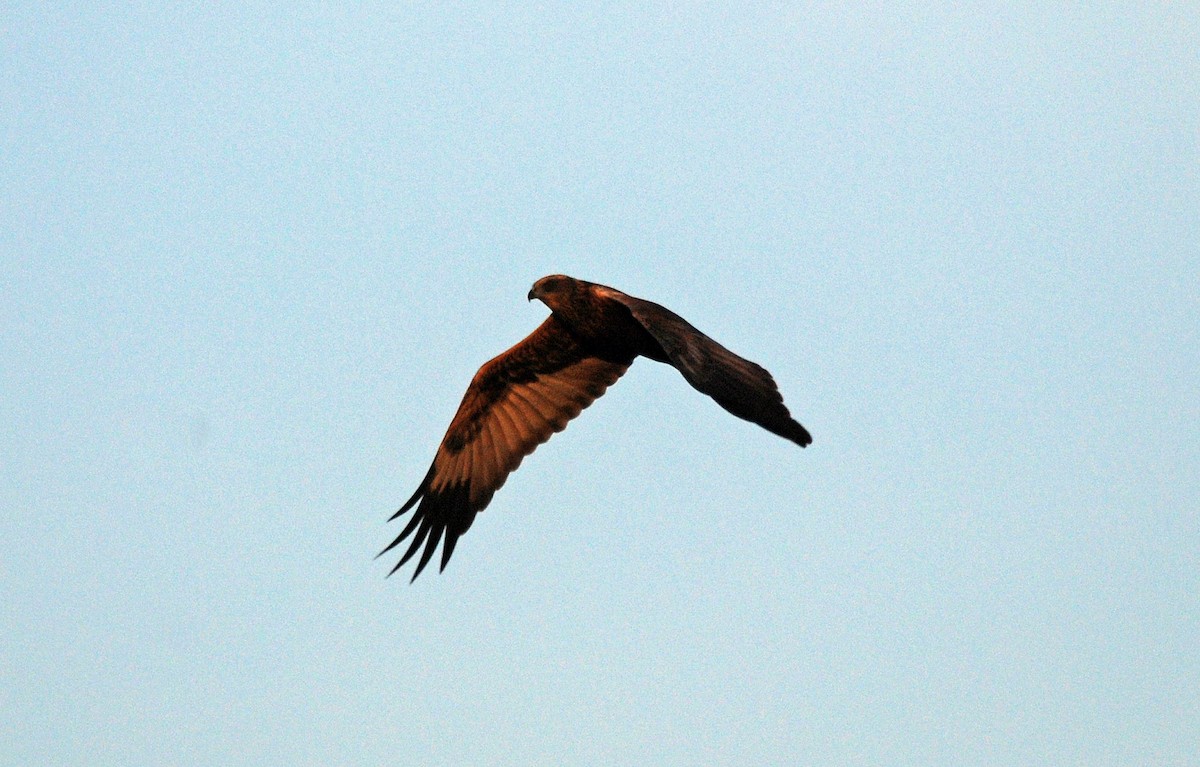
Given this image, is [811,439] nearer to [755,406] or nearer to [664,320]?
[755,406]

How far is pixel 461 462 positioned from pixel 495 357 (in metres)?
0.98

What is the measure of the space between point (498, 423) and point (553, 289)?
70.4 inches

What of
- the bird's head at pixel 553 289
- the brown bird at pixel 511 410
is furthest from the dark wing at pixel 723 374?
the brown bird at pixel 511 410

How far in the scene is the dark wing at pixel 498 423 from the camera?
37.7 ft

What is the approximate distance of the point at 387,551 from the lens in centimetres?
1160

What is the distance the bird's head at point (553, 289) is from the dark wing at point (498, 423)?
86 centimetres

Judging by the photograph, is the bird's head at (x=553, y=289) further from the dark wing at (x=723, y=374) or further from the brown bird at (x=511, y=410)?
the dark wing at (x=723, y=374)

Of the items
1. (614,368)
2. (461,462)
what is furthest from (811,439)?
(461,462)

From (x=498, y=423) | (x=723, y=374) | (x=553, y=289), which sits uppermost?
(x=553, y=289)

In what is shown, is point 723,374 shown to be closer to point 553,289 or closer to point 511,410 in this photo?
point 553,289

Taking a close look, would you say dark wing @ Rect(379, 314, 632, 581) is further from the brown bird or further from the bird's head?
the bird's head

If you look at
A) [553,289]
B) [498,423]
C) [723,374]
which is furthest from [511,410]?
[723,374]

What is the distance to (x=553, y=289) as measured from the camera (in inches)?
410

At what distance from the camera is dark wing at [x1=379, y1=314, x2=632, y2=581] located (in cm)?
1150
